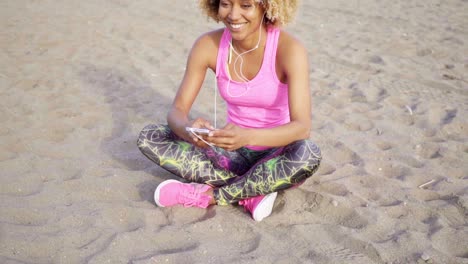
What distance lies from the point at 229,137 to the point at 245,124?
524mm

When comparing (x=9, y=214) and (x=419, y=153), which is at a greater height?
(x=419, y=153)

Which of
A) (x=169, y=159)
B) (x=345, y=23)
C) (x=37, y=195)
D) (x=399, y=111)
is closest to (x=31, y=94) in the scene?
(x=37, y=195)

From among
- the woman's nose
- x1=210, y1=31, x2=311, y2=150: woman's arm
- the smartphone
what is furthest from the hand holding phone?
the woman's nose

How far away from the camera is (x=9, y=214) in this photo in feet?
7.04

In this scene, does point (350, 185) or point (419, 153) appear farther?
point (419, 153)

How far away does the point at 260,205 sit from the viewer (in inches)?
86.2

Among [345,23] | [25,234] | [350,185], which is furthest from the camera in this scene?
[345,23]

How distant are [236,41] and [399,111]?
1.85 metres

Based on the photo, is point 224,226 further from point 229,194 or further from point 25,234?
point 25,234

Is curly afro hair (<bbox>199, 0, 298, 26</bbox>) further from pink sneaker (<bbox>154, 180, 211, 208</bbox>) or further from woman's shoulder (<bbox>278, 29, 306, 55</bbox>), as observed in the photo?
pink sneaker (<bbox>154, 180, 211, 208</bbox>)

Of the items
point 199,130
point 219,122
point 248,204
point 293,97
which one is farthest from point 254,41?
point 219,122

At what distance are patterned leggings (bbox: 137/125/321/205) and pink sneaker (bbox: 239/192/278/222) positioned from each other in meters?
0.03

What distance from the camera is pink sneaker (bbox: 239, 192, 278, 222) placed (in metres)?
2.19

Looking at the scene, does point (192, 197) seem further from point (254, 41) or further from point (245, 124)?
point (254, 41)
